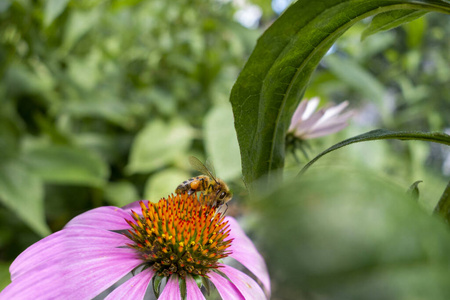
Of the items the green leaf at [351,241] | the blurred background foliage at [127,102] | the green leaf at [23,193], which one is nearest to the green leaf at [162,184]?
the blurred background foliage at [127,102]

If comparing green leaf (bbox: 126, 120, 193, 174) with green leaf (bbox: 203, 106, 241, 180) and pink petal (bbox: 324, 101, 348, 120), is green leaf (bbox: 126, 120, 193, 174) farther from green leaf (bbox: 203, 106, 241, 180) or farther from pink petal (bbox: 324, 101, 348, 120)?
pink petal (bbox: 324, 101, 348, 120)

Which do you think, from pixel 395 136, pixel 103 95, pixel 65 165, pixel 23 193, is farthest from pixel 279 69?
pixel 103 95


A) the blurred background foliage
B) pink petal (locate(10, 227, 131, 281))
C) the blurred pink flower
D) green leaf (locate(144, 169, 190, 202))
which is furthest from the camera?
green leaf (locate(144, 169, 190, 202))

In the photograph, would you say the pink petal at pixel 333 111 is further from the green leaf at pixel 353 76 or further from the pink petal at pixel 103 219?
the green leaf at pixel 353 76

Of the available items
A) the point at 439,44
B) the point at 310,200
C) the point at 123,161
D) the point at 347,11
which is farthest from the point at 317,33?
the point at 439,44

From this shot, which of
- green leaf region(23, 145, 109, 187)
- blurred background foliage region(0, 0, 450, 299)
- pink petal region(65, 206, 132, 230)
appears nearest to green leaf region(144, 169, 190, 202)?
blurred background foliage region(0, 0, 450, 299)

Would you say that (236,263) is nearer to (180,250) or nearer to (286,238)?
(180,250)
